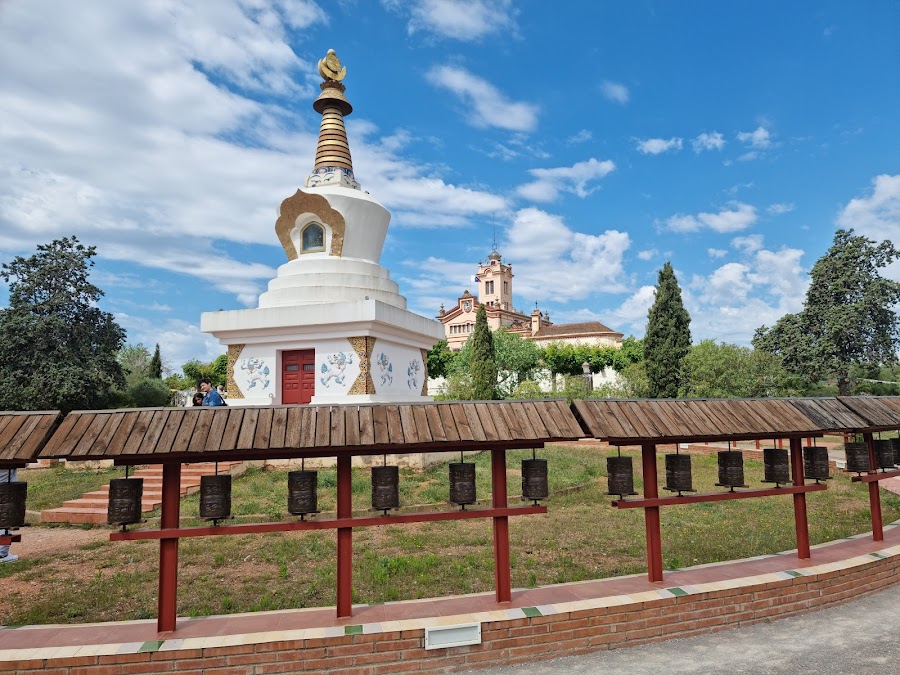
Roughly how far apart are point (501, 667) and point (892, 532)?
6.39m

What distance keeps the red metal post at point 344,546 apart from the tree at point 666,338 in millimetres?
26102

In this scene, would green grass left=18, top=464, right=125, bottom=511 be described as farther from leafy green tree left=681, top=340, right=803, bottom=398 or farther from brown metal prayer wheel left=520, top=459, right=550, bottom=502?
leafy green tree left=681, top=340, right=803, bottom=398

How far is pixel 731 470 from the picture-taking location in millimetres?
6496

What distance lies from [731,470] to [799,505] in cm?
94

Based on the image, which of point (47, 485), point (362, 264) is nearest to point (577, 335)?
point (362, 264)

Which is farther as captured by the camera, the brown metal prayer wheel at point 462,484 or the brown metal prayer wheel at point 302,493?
the brown metal prayer wheel at point 462,484

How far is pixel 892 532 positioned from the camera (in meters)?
7.78

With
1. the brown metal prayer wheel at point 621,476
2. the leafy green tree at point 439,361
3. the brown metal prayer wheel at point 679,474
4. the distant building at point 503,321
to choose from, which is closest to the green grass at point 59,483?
the brown metal prayer wheel at point 621,476

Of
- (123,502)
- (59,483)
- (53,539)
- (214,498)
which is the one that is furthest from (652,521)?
(59,483)

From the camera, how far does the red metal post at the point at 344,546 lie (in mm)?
5035

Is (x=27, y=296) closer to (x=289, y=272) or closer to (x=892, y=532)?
(x=289, y=272)

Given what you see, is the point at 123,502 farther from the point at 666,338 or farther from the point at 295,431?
the point at 666,338

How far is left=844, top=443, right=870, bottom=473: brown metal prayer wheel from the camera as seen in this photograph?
7.12 metres

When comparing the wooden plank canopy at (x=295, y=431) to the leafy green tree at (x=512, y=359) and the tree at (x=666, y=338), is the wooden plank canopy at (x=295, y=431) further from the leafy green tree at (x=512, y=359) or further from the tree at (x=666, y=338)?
the leafy green tree at (x=512, y=359)
